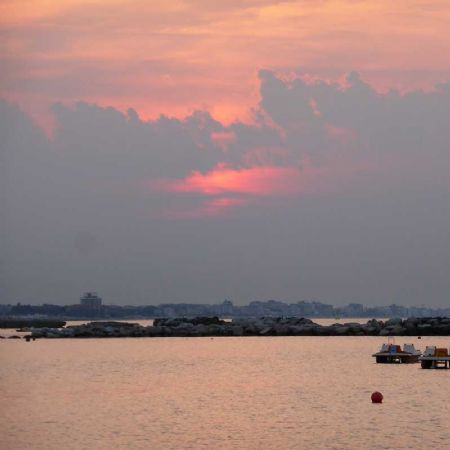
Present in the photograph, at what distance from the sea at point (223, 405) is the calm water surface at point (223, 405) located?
70 mm

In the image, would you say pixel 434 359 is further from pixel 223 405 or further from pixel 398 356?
pixel 223 405

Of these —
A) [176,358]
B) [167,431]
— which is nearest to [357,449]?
[167,431]

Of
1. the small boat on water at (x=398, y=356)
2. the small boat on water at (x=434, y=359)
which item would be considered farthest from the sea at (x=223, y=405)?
the small boat on water at (x=434, y=359)

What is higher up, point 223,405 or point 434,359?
point 434,359

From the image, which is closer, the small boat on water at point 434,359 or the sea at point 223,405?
the sea at point 223,405

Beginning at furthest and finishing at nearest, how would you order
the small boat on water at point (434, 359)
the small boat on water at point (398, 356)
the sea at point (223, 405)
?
the small boat on water at point (398, 356), the small boat on water at point (434, 359), the sea at point (223, 405)

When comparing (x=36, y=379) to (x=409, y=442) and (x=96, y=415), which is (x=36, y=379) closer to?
(x=96, y=415)

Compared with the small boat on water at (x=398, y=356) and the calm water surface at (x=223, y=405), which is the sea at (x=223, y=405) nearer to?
the calm water surface at (x=223, y=405)

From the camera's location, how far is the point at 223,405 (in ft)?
236

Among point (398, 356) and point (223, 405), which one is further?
point (398, 356)

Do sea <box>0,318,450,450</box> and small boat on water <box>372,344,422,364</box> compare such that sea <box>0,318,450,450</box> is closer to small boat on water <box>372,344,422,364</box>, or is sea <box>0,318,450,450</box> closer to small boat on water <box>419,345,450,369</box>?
small boat on water <box>372,344,422,364</box>

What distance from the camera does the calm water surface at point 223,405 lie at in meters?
54.2

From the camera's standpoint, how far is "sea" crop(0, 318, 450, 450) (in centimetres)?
5416

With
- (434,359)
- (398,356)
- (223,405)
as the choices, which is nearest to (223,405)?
(223,405)
